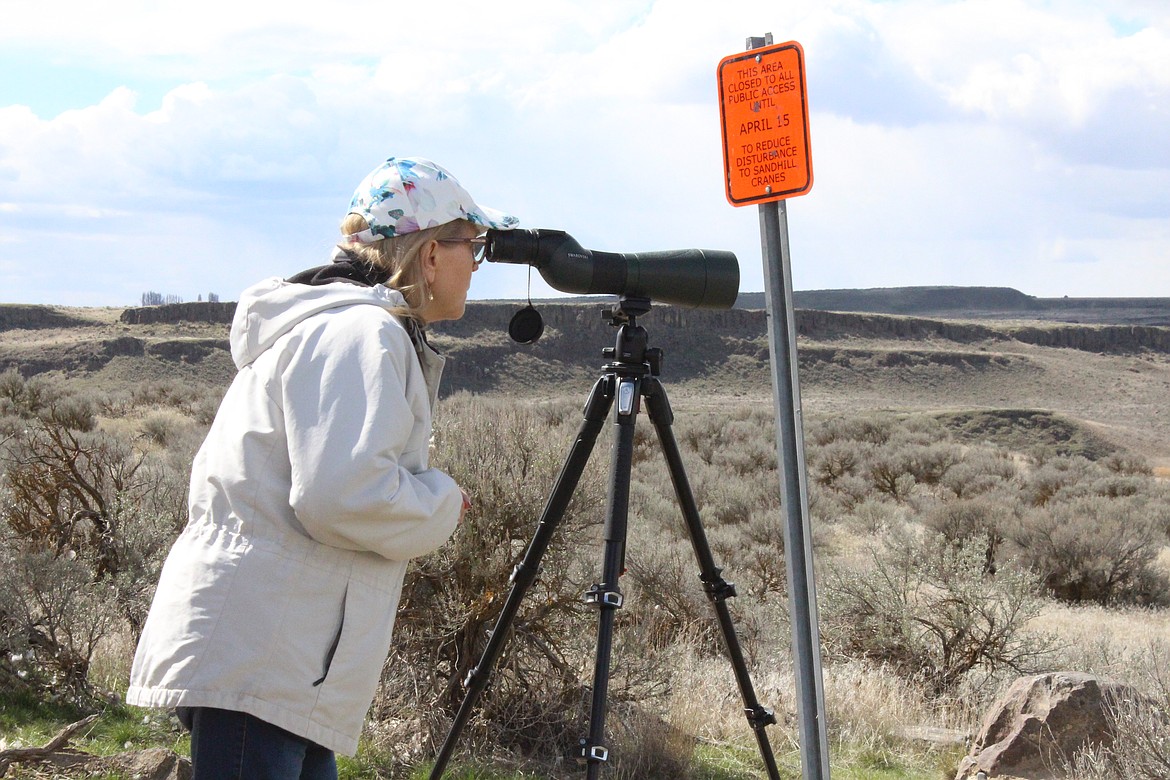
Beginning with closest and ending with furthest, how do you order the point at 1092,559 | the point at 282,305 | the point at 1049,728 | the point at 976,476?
1. the point at 282,305
2. the point at 1049,728
3. the point at 1092,559
4. the point at 976,476

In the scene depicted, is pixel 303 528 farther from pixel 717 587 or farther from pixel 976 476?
pixel 976 476

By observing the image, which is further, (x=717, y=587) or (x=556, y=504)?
(x=717, y=587)

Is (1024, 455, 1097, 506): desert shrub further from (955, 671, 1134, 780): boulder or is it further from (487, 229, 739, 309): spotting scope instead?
(487, 229, 739, 309): spotting scope

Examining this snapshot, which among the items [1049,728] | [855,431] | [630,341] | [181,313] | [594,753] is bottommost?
[855,431]

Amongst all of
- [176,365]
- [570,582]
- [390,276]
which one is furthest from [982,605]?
[176,365]

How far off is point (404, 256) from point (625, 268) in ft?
2.64

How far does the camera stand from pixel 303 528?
5.30 ft

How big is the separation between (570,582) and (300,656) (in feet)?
8.54

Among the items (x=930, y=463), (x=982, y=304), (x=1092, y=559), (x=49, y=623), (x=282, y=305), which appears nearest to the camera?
(x=282, y=305)

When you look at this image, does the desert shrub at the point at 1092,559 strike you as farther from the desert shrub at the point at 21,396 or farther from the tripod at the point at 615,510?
the desert shrub at the point at 21,396

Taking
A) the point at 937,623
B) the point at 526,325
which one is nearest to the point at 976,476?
the point at 937,623

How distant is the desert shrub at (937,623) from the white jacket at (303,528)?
426 cm

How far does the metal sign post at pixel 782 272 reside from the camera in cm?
219

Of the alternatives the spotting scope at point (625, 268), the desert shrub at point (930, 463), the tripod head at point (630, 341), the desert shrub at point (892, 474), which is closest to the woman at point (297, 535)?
the spotting scope at point (625, 268)
